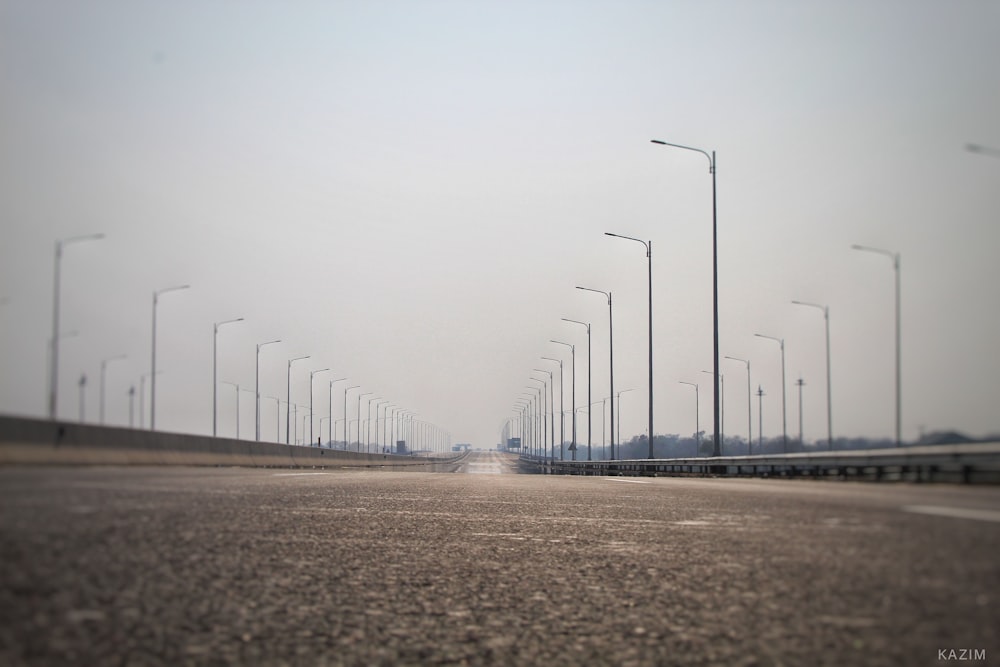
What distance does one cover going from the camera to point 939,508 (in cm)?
269

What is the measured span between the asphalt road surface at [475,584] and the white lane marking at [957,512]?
0.01 metres

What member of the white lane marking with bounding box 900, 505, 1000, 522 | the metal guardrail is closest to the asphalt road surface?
the white lane marking with bounding box 900, 505, 1000, 522

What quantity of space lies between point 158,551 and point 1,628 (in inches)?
49.7

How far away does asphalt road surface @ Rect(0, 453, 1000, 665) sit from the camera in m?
2.24

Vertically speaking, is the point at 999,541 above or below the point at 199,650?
above

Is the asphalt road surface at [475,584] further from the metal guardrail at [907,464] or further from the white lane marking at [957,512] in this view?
the metal guardrail at [907,464]

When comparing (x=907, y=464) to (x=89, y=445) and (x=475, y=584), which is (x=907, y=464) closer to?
(x=475, y=584)

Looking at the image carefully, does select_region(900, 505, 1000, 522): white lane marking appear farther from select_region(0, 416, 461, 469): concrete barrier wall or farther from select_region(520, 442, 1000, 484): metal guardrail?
select_region(0, 416, 461, 469): concrete barrier wall

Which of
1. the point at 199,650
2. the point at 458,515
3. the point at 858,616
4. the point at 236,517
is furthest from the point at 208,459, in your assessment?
the point at 858,616

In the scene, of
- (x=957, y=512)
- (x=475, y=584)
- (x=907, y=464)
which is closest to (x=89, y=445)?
(x=475, y=584)

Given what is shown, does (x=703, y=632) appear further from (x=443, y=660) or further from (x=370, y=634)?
(x=370, y=634)

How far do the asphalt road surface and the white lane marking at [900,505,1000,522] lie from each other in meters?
0.01

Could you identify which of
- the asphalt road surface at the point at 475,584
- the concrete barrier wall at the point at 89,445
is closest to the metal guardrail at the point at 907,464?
the asphalt road surface at the point at 475,584

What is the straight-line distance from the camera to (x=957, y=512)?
98.7 inches
